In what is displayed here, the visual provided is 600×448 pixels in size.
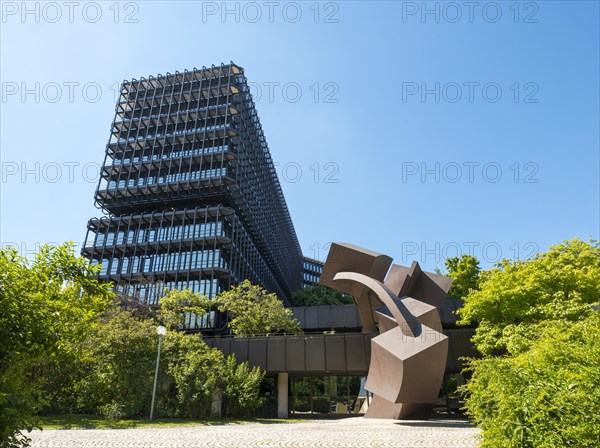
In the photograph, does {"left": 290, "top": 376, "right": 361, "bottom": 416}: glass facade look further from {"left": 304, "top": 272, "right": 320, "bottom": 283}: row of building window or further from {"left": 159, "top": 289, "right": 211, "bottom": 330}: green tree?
{"left": 304, "top": 272, "right": 320, "bottom": 283}: row of building window

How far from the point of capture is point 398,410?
1614cm

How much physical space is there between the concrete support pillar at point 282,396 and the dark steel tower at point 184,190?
26.6 m

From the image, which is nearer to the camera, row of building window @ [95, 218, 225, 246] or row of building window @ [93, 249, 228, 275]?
row of building window @ [93, 249, 228, 275]

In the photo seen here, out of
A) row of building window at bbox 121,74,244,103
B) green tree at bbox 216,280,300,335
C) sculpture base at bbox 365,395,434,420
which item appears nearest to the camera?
sculpture base at bbox 365,395,434,420

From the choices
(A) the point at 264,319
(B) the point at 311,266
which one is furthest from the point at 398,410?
(B) the point at 311,266

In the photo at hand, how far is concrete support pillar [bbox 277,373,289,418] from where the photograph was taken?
26219mm

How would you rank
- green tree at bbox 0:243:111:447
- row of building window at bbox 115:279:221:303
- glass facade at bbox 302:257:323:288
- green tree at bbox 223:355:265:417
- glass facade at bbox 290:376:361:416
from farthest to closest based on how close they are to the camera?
glass facade at bbox 302:257:323:288, row of building window at bbox 115:279:221:303, glass facade at bbox 290:376:361:416, green tree at bbox 223:355:265:417, green tree at bbox 0:243:111:447

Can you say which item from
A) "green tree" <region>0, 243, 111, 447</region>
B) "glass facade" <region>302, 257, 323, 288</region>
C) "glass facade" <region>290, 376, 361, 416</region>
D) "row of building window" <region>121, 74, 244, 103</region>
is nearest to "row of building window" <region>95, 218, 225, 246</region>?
"row of building window" <region>121, 74, 244, 103</region>

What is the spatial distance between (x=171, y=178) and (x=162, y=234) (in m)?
9.15

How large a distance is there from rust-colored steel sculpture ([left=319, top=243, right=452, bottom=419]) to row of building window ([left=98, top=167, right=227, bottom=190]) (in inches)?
1641

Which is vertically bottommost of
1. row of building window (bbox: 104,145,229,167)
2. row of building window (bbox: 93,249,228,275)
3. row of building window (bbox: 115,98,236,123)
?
row of building window (bbox: 93,249,228,275)

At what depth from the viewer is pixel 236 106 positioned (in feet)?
214

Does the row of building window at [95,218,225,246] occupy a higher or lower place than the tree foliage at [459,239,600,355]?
higher

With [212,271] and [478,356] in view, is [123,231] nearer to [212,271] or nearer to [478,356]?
[212,271]
